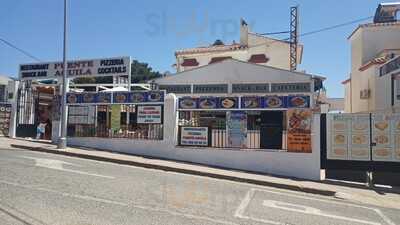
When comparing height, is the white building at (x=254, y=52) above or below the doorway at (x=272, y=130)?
above

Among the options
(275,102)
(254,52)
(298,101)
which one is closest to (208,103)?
(275,102)

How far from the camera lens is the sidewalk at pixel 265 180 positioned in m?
13.1

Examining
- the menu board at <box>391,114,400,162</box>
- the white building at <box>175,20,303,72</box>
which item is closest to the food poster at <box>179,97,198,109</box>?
the menu board at <box>391,114,400,162</box>

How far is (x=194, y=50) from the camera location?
42781 millimetres

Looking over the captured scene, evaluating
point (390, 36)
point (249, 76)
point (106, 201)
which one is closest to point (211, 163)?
point (106, 201)

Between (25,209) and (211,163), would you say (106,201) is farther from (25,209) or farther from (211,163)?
(211,163)

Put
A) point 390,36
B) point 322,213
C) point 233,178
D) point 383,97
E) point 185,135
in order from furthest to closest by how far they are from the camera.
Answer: point 390,36 < point 383,97 < point 185,135 < point 233,178 < point 322,213

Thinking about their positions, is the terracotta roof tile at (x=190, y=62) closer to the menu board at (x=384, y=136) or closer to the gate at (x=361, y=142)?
the gate at (x=361, y=142)

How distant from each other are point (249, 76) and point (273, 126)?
51.7 ft

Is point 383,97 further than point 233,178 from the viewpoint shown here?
Yes

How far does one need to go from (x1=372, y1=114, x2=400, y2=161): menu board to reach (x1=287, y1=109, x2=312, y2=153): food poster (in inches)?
81.3

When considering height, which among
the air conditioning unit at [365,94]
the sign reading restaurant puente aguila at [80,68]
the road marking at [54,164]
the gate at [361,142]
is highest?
the sign reading restaurant puente aguila at [80,68]

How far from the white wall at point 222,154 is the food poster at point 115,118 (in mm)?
512

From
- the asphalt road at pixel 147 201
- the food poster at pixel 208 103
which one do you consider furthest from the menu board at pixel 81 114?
the asphalt road at pixel 147 201
